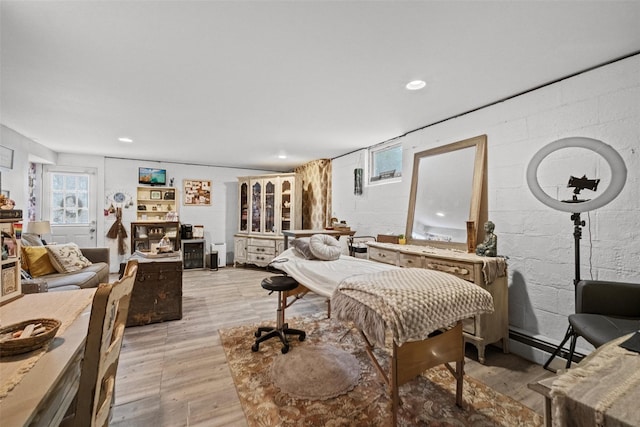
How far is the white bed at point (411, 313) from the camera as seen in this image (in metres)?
1.40

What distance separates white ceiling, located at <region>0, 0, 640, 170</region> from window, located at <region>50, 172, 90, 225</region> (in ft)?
6.57

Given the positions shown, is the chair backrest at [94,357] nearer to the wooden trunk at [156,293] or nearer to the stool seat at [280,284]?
the stool seat at [280,284]

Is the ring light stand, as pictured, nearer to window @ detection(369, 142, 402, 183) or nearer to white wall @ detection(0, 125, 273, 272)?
window @ detection(369, 142, 402, 183)

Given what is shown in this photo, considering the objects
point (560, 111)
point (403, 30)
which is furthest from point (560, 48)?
point (403, 30)

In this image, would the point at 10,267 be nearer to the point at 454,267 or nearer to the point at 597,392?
the point at 597,392

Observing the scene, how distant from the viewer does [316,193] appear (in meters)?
5.77

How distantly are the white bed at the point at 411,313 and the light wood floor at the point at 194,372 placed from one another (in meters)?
0.78

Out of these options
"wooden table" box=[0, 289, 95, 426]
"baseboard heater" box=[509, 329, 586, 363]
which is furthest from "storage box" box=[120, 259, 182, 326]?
"baseboard heater" box=[509, 329, 586, 363]

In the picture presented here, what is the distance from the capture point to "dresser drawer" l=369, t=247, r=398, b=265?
304 centimetres

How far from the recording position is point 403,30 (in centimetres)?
165

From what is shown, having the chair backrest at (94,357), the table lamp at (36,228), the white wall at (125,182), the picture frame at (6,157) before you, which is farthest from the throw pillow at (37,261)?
the chair backrest at (94,357)

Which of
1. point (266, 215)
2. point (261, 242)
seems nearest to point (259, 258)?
point (261, 242)

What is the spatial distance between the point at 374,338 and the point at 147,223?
5.67 metres

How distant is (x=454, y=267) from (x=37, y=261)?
4640 mm
